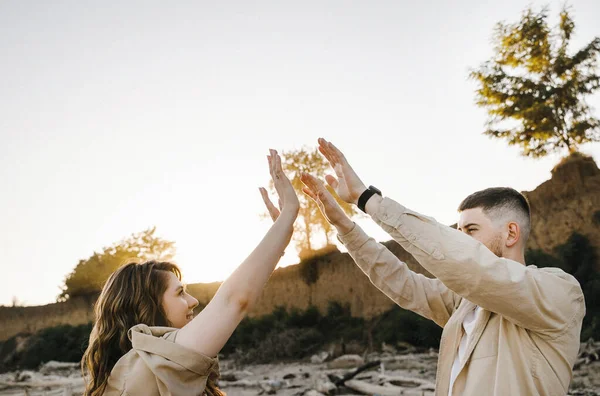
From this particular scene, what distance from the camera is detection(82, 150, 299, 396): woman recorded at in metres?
1.52

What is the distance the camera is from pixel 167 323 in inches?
77.7

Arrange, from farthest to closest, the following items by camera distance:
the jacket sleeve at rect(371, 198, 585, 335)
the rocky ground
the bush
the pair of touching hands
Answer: the bush → the rocky ground → the pair of touching hands → the jacket sleeve at rect(371, 198, 585, 335)

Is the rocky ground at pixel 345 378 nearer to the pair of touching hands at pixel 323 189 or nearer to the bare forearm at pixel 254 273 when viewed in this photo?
the pair of touching hands at pixel 323 189

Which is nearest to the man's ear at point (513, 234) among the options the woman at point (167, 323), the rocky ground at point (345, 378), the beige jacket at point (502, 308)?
the beige jacket at point (502, 308)

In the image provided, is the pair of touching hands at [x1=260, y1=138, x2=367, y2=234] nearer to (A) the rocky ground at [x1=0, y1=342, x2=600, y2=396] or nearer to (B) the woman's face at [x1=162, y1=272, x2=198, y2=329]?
(B) the woman's face at [x1=162, y1=272, x2=198, y2=329]

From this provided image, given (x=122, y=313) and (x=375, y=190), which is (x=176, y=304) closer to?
(x=122, y=313)

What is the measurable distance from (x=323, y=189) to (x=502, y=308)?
1.01 metres

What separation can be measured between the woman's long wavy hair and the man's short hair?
53.1 inches

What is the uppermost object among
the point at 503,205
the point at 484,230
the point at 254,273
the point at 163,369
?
the point at 503,205

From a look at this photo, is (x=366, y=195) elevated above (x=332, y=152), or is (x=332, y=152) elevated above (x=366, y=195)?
(x=332, y=152)

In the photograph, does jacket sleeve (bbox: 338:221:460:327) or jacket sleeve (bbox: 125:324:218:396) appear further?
jacket sleeve (bbox: 338:221:460:327)

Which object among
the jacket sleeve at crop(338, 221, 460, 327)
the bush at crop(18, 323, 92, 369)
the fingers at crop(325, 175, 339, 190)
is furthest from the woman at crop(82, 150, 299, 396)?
the bush at crop(18, 323, 92, 369)

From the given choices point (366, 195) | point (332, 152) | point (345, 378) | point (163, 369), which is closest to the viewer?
point (163, 369)

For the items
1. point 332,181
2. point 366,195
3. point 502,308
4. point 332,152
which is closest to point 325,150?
point 332,152
